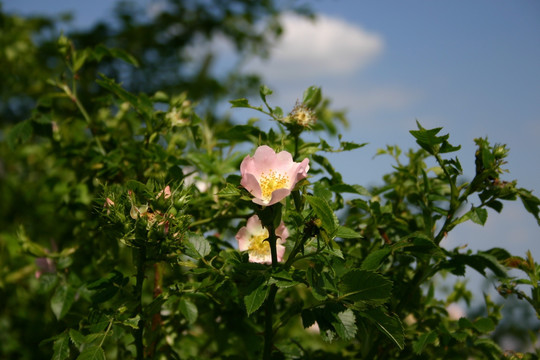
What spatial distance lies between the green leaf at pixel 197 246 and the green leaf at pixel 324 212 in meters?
0.19

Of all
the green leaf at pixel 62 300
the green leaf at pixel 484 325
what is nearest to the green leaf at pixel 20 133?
the green leaf at pixel 62 300

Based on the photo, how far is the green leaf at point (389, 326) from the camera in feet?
2.28

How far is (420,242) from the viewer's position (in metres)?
0.79

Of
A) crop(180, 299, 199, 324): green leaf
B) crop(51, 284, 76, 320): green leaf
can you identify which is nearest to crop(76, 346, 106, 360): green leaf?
crop(180, 299, 199, 324): green leaf

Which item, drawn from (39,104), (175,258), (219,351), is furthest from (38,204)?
(175,258)

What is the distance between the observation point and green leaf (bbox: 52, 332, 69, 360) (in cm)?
75

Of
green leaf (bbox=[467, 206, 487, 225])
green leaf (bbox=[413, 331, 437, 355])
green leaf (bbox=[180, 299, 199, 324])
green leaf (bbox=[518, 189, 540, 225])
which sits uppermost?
green leaf (bbox=[518, 189, 540, 225])

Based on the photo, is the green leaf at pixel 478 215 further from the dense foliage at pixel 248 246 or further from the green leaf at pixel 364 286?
the green leaf at pixel 364 286

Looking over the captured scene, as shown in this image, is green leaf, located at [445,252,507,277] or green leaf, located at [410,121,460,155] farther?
green leaf, located at [445,252,507,277]

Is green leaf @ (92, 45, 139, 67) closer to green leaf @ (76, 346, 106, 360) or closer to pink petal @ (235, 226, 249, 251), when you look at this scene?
pink petal @ (235, 226, 249, 251)

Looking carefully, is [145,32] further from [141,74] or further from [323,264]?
[323,264]

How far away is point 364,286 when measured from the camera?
27.3 inches

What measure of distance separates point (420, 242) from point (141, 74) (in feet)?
13.6

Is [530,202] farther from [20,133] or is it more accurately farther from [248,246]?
[20,133]
